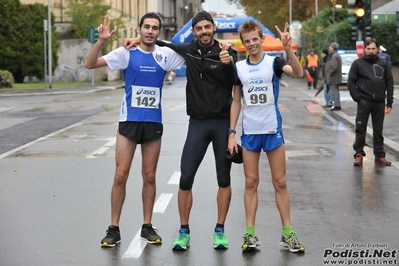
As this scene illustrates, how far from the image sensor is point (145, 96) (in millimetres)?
7293

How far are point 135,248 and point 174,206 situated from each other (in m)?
2.10

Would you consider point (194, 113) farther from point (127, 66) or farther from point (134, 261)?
point (134, 261)

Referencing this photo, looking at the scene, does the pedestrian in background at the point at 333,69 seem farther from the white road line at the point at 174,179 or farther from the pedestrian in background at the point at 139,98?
the pedestrian in background at the point at 139,98

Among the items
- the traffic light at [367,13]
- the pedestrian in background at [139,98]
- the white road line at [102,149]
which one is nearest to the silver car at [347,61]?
the traffic light at [367,13]

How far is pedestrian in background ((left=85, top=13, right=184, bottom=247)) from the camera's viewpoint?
721 centimetres

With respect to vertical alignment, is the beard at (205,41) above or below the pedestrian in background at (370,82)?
above

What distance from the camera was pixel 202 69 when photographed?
23.1ft

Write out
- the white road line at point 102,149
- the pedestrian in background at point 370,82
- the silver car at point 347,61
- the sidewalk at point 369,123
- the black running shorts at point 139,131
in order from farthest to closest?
the silver car at point 347,61, the sidewalk at point 369,123, the white road line at point 102,149, the pedestrian in background at point 370,82, the black running shorts at point 139,131

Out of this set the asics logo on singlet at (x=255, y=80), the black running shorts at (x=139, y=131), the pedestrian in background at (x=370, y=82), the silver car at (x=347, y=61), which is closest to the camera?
the asics logo on singlet at (x=255, y=80)

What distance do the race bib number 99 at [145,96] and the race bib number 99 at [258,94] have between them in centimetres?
77

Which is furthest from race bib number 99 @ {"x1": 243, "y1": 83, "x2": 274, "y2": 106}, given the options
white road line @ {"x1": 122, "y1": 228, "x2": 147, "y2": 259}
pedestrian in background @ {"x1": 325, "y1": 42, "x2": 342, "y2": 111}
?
pedestrian in background @ {"x1": 325, "y1": 42, "x2": 342, "y2": 111}

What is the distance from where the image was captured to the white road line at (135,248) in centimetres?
686

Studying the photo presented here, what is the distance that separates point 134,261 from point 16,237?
4.73 ft

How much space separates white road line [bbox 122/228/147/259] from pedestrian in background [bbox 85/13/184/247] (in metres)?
0.07
